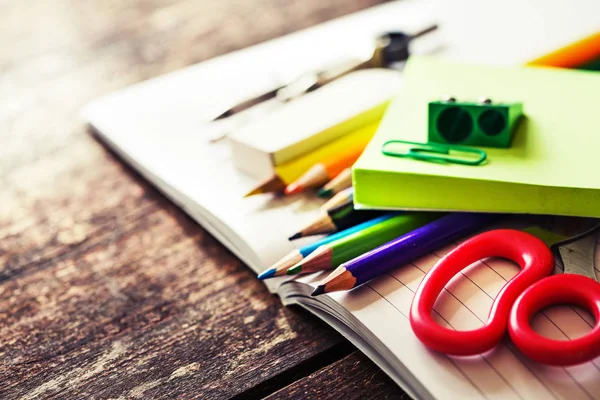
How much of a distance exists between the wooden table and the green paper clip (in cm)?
17

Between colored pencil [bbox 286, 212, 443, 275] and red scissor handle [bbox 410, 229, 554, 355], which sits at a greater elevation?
colored pencil [bbox 286, 212, 443, 275]

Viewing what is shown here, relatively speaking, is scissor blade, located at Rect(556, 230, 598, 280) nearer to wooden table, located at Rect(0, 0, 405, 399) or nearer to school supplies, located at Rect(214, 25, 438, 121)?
wooden table, located at Rect(0, 0, 405, 399)

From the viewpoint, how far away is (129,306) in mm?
587

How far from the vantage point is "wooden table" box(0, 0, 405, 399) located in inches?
19.8

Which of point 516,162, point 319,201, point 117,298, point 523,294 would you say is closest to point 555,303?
point 523,294

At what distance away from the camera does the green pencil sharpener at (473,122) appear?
57 centimetres

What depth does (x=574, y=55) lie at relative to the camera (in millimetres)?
745

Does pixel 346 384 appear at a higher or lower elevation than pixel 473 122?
lower

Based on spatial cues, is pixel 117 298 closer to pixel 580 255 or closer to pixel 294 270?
pixel 294 270

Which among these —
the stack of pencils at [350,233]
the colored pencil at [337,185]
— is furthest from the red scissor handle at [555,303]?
the colored pencil at [337,185]

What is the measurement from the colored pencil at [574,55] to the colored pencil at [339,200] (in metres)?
0.30

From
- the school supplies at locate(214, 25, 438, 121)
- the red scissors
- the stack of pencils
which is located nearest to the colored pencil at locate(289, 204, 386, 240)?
the stack of pencils

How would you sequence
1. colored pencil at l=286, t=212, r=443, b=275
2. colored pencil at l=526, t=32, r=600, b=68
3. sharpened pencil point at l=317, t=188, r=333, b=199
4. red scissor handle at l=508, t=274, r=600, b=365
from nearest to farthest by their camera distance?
red scissor handle at l=508, t=274, r=600, b=365 → colored pencil at l=286, t=212, r=443, b=275 → sharpened pencil point at l=317, t=188, r=333, b=199 → colored pencil at l=526, t=32, r=600, b=68

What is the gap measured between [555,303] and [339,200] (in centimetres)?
20
